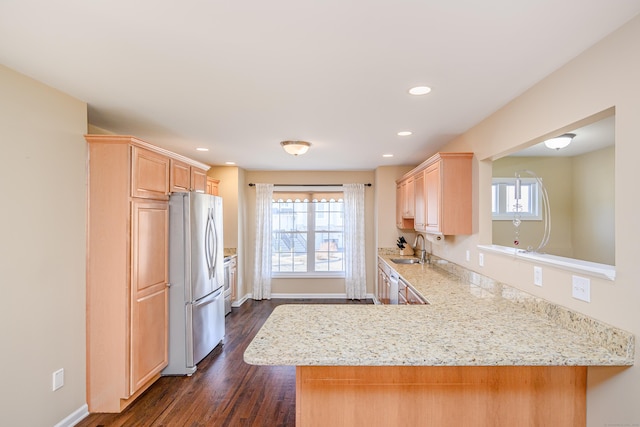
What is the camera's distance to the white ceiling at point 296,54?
52.5 inches

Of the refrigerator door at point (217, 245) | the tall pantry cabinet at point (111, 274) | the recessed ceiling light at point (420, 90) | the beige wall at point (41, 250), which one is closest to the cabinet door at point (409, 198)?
the recessed ceiling light at point (420, 90)

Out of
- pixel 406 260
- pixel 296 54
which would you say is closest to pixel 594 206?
pixel 406 260

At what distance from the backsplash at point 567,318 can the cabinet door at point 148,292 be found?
9.76 feet

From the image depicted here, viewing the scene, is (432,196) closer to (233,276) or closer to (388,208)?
(388,208)

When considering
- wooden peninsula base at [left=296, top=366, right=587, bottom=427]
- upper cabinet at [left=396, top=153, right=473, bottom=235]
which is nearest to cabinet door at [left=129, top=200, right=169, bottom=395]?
wooden peninsula base at [left=296, top=366, right=587, bottom=427]

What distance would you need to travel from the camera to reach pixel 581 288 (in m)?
1.69

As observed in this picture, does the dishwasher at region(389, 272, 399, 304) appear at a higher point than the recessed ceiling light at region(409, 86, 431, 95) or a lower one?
lower

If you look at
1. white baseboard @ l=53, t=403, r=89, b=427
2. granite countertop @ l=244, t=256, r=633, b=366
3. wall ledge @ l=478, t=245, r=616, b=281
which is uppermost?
wall ledge @ l=478, t=245, r=616, b=281

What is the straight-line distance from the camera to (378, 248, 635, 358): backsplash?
4.60ft

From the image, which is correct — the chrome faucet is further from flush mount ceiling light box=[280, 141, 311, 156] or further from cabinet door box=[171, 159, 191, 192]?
cabinet door box=[171, 159, 191, 192]

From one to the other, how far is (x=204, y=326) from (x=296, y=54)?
2887 mm

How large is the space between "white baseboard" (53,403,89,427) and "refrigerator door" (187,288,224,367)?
84 centimetres

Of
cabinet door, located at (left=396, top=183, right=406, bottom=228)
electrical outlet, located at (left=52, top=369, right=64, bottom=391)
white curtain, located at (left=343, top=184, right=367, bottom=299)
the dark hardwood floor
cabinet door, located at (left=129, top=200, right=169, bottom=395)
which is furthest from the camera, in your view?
white curtain, located at (left=343, top=184, right=367, bottom=299)

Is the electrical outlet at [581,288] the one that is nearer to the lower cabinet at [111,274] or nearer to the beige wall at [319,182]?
the lower cabinet at [111,274]
